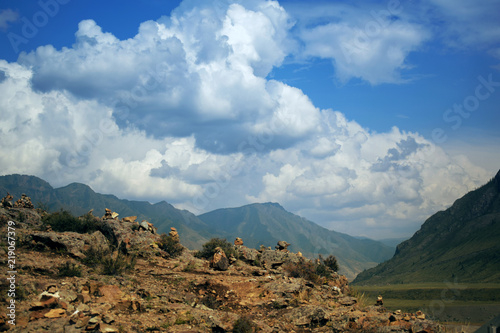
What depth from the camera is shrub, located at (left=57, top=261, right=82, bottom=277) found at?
17.0m

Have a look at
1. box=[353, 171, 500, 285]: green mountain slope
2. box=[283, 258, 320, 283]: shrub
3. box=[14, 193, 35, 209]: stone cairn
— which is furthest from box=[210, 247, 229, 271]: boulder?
box=[353, 171, 500, 285]: green mountain slope

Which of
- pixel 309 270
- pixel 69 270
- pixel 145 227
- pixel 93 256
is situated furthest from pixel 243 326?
pixel 145 227

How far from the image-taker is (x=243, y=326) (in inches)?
572

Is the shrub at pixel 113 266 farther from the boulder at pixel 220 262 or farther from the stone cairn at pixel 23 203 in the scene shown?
the stone cairn at pixel 23 203

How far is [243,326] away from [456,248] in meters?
158

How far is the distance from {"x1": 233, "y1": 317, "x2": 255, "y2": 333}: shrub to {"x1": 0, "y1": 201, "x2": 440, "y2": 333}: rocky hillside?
54mm

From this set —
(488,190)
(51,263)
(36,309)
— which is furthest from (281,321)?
(488,190)

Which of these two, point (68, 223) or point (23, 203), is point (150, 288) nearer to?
point (68, 223)

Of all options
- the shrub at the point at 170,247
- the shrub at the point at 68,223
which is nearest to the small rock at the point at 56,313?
the shrub at the point at 68,223

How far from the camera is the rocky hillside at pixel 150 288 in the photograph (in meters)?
13.3

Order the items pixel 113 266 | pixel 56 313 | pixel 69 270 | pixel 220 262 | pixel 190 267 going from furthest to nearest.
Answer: pixel 220 262, pixel 190 267, pixel 113 266, pixel 69 270, pixel 56 313

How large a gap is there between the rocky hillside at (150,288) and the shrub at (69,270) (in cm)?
5

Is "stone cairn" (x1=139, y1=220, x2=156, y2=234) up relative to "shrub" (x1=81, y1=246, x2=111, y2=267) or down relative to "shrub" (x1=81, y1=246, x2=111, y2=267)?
up

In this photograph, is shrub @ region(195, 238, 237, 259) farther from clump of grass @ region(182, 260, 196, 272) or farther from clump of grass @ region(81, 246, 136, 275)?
clump of grass @ region(81, 246, 136, 275)
